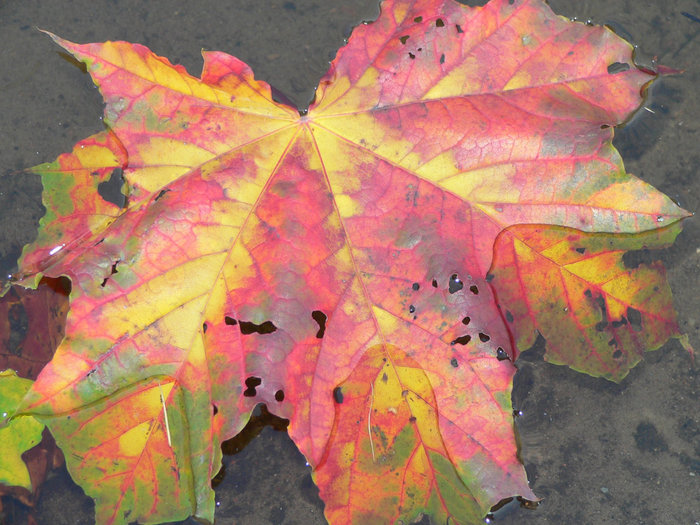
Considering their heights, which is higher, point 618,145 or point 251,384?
point 618,145

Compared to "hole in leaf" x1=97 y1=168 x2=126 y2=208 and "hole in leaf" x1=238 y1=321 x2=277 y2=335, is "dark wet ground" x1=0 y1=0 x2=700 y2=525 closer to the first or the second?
"hole in leaf" x1=97 y1=168 x2=126 y2=208

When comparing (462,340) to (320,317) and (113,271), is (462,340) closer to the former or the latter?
(320,317)

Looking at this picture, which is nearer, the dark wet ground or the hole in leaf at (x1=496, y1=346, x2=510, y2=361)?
the hole in leaf at (x1=496, y1=346, x2=510, y2=361)

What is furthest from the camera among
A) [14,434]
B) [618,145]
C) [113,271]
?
[618,145]

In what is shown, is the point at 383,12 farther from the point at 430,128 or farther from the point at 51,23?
the point at 51,23

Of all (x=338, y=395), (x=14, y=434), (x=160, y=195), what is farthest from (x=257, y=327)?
(x=14, y=434)

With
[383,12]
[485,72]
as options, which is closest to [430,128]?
[485,72]

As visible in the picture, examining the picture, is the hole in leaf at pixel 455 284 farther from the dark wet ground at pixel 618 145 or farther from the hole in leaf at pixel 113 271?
the hole in leaf at pixel 113 271

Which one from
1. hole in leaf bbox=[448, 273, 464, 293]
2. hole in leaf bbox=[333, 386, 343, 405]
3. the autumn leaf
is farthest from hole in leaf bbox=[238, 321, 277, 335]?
the autumn leaf
